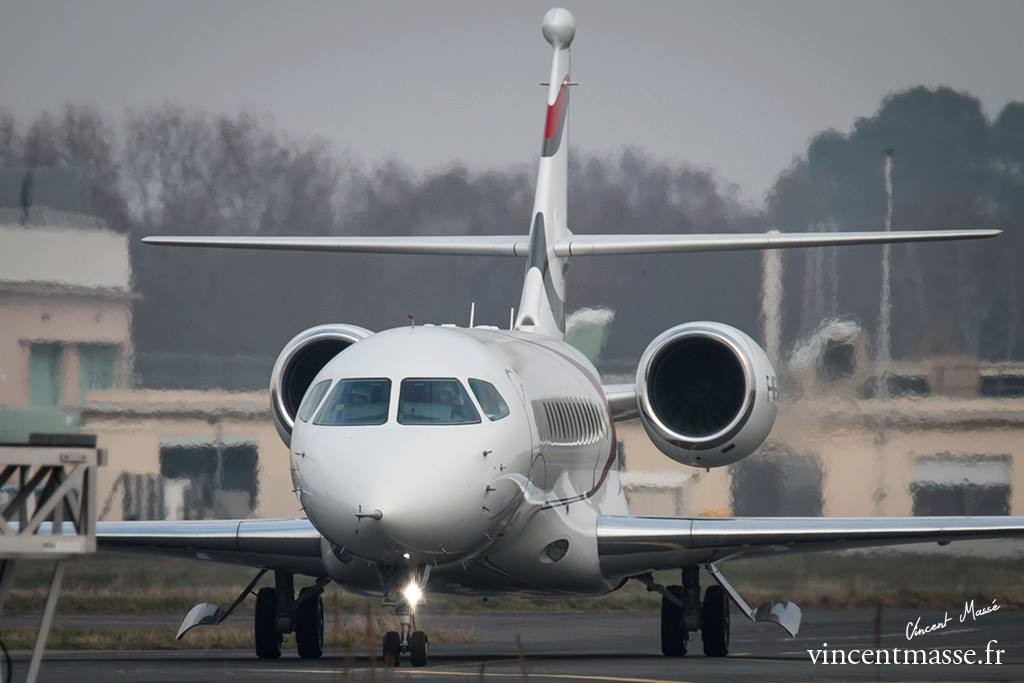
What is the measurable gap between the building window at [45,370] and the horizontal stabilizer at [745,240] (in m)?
5.72

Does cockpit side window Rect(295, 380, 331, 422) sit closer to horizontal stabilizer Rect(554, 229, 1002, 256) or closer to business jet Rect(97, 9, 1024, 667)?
business jet Rect(97, 9, 1024, 667)

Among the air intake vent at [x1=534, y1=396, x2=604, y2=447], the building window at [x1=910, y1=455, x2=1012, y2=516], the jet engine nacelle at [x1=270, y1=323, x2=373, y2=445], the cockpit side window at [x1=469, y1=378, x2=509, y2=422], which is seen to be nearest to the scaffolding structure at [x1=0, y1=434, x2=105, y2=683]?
the cockpit side window at [x1=469, y1=378, x2=509, y2=422]

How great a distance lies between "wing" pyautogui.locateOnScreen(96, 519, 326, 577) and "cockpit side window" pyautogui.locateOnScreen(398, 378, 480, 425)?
8.16 feet

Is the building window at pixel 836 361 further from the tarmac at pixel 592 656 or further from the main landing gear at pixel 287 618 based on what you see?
the main landing gear at pixel 287 618

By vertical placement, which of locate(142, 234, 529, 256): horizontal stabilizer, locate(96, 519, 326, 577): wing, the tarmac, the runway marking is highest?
locate(142, 234, 529, 256): horizontal stabilizer

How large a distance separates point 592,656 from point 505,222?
948 centimetres

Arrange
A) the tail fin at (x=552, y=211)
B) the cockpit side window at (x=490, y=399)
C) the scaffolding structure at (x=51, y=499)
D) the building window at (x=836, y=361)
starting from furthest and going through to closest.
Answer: the building window at (x=836, y=361) → the tail fin at (x=552, y=211) → the cockpit side window at (x=490, y=399) → the scaffolding structure at (x=51, y=499)

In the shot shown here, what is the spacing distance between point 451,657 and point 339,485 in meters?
3.76

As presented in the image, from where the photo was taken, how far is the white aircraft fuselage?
12.2 m

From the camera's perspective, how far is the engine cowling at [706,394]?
55.2 feet

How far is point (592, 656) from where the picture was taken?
15.8 metres

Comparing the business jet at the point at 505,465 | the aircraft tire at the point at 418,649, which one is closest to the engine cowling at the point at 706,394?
the business jet at the point at 505,465

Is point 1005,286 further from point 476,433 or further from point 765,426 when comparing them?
point 476,433

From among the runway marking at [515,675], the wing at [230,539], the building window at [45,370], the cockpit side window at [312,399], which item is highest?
the cockpit side window at [312,399]
